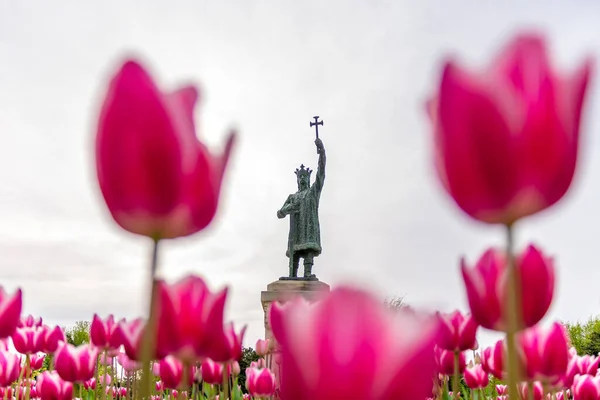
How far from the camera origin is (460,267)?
3.43 feet

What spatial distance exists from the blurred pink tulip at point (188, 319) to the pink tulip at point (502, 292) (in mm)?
447

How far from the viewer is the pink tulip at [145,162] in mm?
691

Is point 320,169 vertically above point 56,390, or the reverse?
point 320,169

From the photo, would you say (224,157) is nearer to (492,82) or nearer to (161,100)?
(161,100)

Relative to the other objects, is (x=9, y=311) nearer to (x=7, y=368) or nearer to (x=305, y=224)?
(x=7, y=368)

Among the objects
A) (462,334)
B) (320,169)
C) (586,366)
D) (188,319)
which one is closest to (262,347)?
(586,366)

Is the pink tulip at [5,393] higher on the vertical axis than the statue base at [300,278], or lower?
lower

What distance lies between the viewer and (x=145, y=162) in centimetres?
69

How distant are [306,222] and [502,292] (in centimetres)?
1292

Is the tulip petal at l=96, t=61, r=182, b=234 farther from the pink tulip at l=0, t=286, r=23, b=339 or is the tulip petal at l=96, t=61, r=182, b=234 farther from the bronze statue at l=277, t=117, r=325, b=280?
the bronze statue at l=277, t=117, r=325, b=280

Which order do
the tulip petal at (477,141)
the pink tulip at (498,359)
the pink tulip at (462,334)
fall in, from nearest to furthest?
1. the tulip petal at (477,141)
2. the pink tulip at (462,334)
3. the pink tulip at (498,359)

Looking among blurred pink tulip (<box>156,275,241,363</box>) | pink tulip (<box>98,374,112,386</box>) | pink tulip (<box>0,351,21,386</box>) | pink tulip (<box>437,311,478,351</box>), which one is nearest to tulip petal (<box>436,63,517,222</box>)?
blurred pink tulip (<box>156,275,241,363</box>)

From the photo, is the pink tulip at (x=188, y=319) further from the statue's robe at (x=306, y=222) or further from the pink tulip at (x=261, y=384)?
the statue's robe at (x=306, y=222)

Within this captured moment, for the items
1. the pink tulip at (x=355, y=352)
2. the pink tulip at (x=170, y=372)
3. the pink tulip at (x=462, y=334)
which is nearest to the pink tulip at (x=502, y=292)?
the pink tulip at (x=355, y=352)
